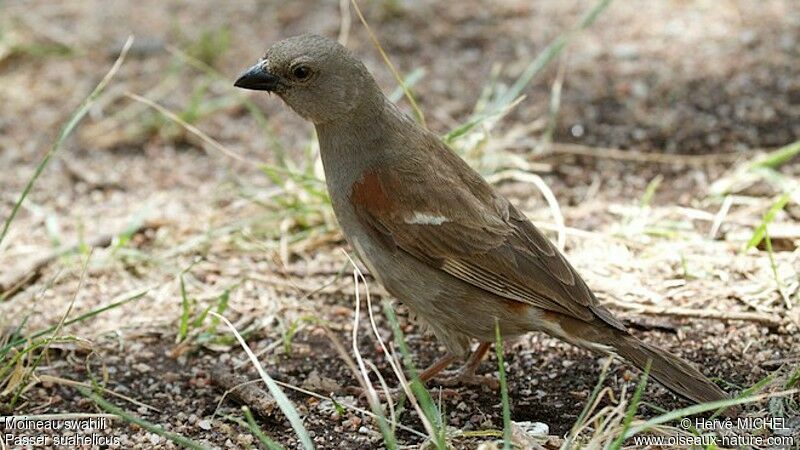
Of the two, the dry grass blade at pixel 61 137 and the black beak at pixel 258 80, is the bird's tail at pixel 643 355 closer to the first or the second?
the black beak at pixel 258 80

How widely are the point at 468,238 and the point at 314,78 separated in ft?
2.75

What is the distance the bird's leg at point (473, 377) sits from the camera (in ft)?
13.2

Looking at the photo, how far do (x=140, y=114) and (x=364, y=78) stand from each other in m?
2.64

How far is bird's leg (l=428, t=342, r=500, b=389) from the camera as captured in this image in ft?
13.2

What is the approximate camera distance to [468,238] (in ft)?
12.4

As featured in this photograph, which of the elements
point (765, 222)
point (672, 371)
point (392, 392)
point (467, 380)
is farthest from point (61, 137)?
point (765, 222)

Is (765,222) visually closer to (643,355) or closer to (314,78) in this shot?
(643,355)

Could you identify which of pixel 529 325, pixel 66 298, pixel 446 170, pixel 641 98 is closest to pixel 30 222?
pixel 66 298

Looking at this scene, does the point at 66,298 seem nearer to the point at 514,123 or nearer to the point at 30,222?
the point at 30,222

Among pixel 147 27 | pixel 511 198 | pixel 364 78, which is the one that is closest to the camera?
pixel 364 78

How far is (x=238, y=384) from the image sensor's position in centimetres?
380

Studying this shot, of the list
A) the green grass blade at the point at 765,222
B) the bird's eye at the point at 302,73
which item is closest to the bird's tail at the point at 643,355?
the green grass blade at the point at 765,222

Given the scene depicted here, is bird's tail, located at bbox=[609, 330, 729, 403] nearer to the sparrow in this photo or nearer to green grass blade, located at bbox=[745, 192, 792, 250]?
the sparrow

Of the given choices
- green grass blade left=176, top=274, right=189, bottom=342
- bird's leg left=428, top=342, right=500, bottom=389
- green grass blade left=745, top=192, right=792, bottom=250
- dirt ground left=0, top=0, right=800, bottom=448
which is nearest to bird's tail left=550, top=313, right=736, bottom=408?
dirt ground left=0, top=0, right=800, bottom=448
